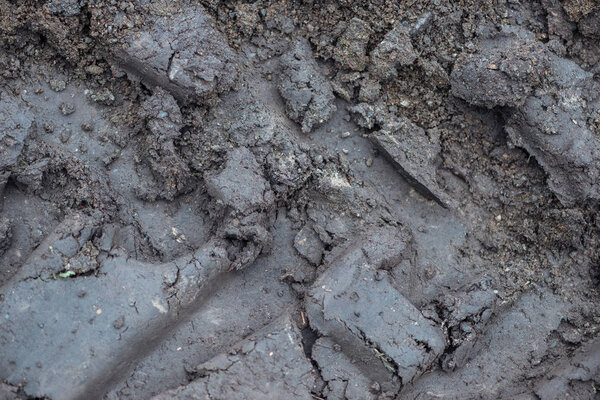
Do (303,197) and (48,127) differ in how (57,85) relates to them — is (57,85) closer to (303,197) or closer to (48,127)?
(48,127)

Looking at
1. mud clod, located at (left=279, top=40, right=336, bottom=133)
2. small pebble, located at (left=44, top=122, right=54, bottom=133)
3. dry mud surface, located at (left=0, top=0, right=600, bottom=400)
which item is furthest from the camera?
mud clod, located at (left=279, top=40, right=336, bottom=133)

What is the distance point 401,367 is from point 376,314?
1.03 ft

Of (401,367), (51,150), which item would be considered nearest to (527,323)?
(401,367)

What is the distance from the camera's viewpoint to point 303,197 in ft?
11.1

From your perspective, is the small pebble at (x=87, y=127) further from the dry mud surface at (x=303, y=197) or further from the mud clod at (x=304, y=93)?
the mud clod at (x=304, y=93)

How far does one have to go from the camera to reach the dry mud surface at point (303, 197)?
304cm

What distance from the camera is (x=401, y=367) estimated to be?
10.1 feet

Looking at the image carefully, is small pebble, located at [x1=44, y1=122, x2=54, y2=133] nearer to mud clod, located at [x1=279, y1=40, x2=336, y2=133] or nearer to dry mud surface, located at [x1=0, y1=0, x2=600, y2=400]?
dry mud surface, located at [x1=0, y1=0, x2=600, y2=400]

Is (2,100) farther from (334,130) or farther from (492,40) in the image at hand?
(492,40)

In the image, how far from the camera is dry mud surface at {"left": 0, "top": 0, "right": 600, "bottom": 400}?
3035mm

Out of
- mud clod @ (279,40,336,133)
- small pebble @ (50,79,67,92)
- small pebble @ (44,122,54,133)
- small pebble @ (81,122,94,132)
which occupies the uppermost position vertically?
mud clod @ (279,40,336,133)

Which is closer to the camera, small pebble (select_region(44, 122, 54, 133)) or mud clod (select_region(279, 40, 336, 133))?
small pebble (select_region(44, 122, 54, 133))

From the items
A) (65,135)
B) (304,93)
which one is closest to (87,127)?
(65,135)

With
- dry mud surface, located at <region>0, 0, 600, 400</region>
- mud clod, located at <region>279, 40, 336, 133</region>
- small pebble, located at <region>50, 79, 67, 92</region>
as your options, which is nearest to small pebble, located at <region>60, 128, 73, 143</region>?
dry mud surface, located at <region>0, 0, 600, 400</region>
